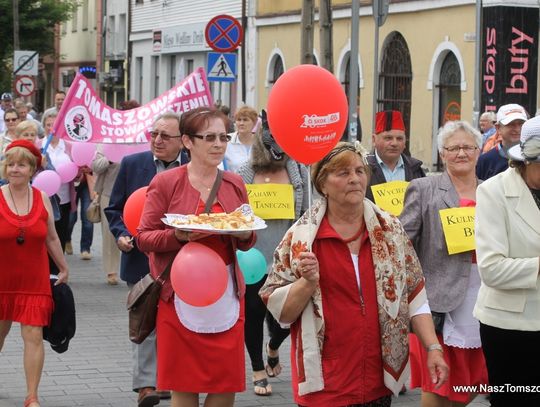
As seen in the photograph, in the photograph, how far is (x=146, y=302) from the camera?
6512 mm

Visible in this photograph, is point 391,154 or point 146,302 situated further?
point 391,154

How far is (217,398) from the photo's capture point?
255 inches

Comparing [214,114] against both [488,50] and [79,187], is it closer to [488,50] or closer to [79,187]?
[79,187]

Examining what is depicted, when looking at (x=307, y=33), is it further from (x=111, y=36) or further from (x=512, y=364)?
(x=111, y=36)

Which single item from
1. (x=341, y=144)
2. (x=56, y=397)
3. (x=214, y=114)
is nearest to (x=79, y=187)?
(x=56, y=397)

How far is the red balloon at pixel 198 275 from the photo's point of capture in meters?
6.17

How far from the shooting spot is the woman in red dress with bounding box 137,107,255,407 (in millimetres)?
6398

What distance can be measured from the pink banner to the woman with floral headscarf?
5.36 meters

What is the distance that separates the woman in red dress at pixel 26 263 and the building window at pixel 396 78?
72.9 ft

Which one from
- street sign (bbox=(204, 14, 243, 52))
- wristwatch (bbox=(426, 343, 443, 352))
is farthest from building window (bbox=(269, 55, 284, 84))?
wristwatch (bbox=(426, 343, 443, 352))

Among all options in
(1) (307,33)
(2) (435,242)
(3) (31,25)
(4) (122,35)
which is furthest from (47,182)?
(3) (31,25)

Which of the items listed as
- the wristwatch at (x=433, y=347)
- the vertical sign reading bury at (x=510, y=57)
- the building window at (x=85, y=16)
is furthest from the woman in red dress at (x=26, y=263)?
the building window at (x=85, y=16)

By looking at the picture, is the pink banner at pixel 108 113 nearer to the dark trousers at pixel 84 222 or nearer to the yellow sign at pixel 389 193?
the yellow sign at pixel 389 193

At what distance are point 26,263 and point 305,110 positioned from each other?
289 cm
